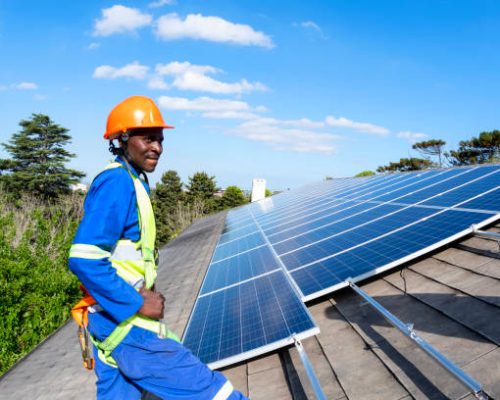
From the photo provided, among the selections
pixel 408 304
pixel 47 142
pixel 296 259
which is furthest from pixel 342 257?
pixel 47 142

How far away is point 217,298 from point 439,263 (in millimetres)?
2873

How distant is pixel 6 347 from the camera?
12258 millimetres

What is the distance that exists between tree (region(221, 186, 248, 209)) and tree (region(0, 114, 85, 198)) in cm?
2560

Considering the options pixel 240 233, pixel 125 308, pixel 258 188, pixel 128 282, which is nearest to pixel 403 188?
pixel 240 233

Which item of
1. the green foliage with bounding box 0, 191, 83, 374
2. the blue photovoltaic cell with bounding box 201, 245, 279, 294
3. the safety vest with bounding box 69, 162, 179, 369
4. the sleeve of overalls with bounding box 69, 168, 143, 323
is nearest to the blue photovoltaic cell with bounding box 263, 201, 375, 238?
the blue photovoltaic cell with bounding box 201, 245, 279, 294

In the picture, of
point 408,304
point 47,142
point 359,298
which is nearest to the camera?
point 408,304

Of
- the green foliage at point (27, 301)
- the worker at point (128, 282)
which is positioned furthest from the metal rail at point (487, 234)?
the green foliage at point (27, 301)

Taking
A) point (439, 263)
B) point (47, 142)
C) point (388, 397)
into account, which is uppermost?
point (47, 142)

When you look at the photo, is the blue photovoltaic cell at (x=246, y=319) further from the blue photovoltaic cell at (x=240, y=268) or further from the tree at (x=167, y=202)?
the tree at (x=167, y=202)

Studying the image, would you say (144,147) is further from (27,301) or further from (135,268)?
(27,301)

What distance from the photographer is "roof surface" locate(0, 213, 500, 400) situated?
8.19 feet

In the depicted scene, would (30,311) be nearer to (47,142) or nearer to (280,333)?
(280,333)

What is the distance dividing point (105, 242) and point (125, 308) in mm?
453

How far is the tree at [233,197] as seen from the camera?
67.3m
